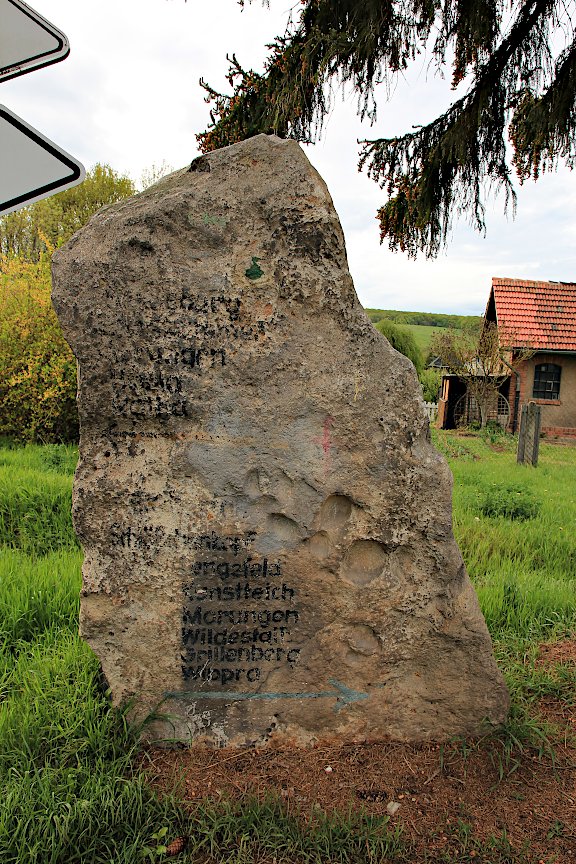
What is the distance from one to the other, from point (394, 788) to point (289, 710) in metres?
0.50

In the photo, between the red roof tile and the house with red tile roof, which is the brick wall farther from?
the red roof tile

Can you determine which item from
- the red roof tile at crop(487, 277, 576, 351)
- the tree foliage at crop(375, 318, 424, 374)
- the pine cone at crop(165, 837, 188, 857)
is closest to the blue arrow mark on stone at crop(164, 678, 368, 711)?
the pine cone at crop(165, 837, 188, 857)

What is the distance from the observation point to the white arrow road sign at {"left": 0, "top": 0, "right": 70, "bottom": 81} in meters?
2.01

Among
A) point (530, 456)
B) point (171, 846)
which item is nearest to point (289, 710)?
point (171, 846)

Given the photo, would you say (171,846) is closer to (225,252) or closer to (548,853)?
(548,853)

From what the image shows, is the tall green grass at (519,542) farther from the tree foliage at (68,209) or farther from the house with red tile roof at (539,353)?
the tree foliage at (68,209)

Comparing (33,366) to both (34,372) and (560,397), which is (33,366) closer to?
(34,372)

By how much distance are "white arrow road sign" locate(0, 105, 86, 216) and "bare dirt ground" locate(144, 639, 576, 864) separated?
209 centimetres

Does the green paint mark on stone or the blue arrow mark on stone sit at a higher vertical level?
the green paint mark on stone

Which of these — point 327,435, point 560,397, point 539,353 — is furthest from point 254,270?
point 560,397

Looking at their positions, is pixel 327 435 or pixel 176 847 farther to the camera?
pixel 327 435

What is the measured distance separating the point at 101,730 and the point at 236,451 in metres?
1.21

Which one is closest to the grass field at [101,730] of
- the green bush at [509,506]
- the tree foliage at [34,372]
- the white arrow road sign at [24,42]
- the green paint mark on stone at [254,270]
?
the green bush at [509,506]

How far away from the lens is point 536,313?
1670 centimetres
